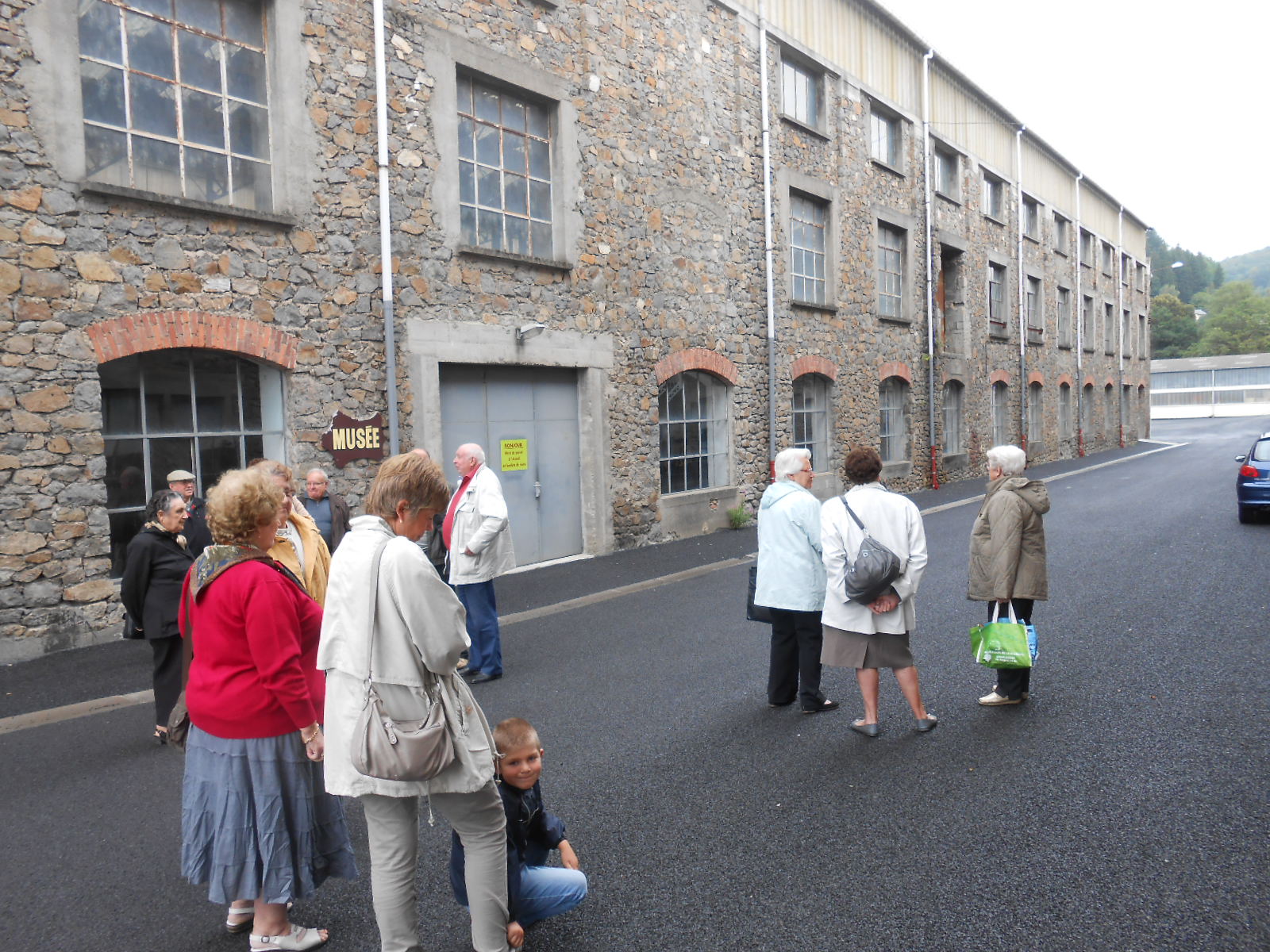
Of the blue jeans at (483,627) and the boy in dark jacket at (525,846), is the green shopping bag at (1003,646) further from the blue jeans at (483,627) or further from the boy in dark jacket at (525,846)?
the blue jeans at (483,627)

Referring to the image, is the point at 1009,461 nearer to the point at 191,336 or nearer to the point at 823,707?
the point at 823,707

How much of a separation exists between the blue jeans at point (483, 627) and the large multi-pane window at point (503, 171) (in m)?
5.59

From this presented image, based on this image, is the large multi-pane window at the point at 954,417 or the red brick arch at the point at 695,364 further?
the large multi-pane window at the point at 954,417

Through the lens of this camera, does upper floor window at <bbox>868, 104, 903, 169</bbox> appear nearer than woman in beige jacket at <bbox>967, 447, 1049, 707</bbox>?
No

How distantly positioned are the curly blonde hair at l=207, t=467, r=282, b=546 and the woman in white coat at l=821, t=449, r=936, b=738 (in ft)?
10.1

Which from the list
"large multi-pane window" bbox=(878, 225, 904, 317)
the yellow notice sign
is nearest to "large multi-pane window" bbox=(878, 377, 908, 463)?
"large multi-pane window" bbox=(878, 225, 904, 317)

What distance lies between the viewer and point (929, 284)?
67.2ft

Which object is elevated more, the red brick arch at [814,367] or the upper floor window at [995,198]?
the upper floor window at [995,198]

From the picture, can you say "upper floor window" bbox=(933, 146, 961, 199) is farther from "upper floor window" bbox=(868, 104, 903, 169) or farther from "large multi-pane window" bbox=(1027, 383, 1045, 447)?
"large multi-pane window" bbox=(1027, 383, 1045, 447)

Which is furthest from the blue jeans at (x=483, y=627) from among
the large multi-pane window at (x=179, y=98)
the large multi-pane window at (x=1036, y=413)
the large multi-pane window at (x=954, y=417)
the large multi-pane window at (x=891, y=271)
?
the large multi-pane window at (x=1036, y=413)

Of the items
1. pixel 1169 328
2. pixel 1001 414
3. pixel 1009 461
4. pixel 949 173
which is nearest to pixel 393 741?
pixel 1009 461

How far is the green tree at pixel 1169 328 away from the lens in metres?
88.9

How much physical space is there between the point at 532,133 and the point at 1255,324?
10538 centimetres

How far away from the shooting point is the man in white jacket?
6098 millimetres
